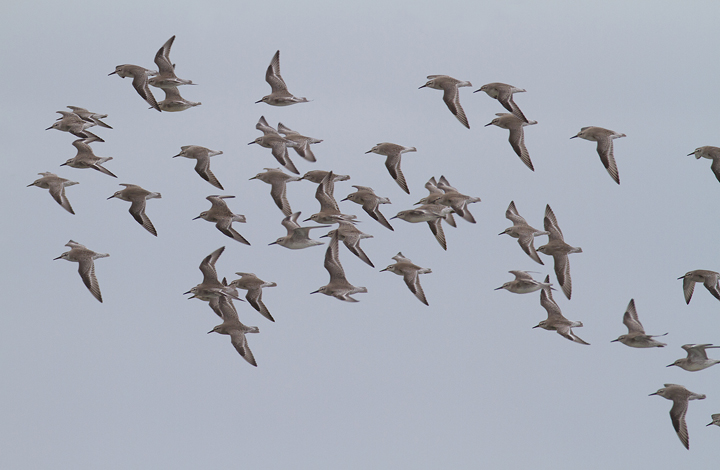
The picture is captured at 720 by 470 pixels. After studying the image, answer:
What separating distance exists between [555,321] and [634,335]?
1.30 metres

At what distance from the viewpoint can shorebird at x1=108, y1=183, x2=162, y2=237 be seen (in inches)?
714

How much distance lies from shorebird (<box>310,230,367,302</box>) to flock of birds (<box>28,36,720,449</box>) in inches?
0.7

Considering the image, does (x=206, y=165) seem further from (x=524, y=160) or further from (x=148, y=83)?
(x=524, y=160)

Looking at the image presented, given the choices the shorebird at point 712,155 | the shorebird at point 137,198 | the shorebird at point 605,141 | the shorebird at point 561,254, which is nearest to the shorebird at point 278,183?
the shorebird at point 137,198

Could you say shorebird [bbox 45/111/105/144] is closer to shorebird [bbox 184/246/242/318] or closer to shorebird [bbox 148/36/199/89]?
shorebird [bbox 148/36/199/89]

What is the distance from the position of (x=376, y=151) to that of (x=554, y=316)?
417cm

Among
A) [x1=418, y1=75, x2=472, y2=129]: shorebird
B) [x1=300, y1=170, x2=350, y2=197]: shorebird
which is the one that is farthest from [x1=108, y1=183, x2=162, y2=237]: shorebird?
[x1=418, y1=75, x2=472, y2=129]: shorebird

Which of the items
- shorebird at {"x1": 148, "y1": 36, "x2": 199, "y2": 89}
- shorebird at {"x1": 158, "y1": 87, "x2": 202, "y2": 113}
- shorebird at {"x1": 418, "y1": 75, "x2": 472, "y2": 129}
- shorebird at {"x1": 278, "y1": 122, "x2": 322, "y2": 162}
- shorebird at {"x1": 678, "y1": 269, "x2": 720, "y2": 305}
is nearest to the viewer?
shorebird at {"x1": 678, "y1": 269, "x2": 720, "y2": 305}

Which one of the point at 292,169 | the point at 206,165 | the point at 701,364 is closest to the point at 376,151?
the point at 292,169

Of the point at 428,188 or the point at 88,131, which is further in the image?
the point at 428,188

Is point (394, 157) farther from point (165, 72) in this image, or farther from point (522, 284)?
point (165, 72)

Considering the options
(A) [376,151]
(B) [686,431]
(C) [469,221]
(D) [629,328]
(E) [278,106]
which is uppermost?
(E) [278,106]

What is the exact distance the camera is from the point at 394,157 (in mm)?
19000

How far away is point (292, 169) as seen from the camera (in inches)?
770
